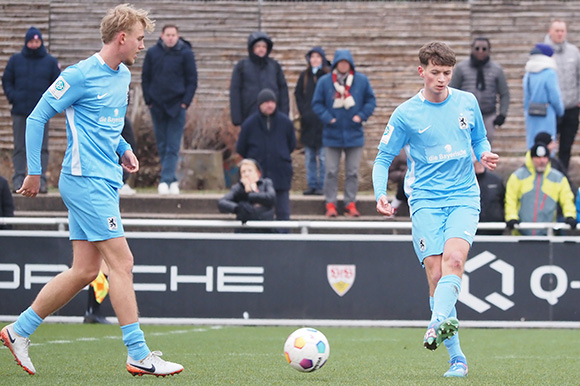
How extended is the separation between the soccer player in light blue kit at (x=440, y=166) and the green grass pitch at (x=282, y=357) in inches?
27.2

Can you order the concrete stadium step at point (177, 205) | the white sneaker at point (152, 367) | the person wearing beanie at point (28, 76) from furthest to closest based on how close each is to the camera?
the concrete stadium step at point (177, 205) < the person wearing beanie at point (28, 76) < the white sneaker at point (152, 367)

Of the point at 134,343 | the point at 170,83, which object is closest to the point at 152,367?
the point at 134,343

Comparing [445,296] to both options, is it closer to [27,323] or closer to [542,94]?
A: [27,323]

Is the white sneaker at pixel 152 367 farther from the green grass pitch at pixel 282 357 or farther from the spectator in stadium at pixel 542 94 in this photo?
the spectator in stadium at pixel 542 94

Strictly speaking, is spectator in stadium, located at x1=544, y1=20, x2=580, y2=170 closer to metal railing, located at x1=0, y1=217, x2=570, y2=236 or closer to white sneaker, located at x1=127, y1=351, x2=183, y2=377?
metal railing, located at x1=0, y1=217, x2=570, y2=236

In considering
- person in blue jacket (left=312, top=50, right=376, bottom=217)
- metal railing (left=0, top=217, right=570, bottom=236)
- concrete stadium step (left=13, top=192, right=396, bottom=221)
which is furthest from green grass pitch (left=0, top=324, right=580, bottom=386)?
concrete stadium step (left=13, top=192, right=396, bottom=221)

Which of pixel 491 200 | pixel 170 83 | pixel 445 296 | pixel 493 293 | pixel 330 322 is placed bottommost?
pixel 330 322

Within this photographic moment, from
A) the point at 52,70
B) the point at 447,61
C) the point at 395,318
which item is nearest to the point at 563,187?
the point at 395,318

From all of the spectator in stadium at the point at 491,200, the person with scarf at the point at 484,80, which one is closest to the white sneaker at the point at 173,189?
the person with scarf at the point at 484,80

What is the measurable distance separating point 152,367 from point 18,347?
1.00 m

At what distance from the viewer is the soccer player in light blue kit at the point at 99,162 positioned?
6.96 meters

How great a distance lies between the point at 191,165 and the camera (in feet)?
59.3

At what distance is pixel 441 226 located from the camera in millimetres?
7363

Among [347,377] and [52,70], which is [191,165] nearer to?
[52,70]
